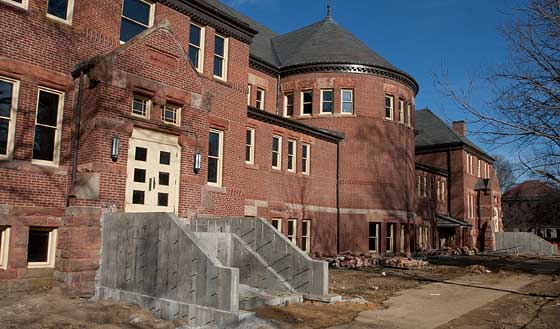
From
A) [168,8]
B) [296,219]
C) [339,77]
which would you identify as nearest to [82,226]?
[168,8]

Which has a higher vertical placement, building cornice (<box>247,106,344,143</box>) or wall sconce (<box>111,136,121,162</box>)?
building cornice (<box>247,106,344,143</box>)

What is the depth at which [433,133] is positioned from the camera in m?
45.8

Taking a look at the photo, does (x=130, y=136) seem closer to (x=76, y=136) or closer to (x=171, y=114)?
(x=76, y=136)

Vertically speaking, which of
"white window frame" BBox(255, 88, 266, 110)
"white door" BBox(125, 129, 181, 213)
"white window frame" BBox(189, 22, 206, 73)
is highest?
"white window frame" BBox(255, 88, 266, 110)

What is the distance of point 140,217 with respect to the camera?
1134 cm

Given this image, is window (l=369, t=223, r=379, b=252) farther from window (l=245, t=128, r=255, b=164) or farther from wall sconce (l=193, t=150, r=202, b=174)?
wall sconce (l=193, t=150, r=202, b=174)

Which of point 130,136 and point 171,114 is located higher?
point 171,114

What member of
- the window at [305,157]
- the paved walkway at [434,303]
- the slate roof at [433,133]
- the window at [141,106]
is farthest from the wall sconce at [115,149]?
the slate roof at [433,133]

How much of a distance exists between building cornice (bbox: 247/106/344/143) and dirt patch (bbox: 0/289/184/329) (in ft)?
39.3

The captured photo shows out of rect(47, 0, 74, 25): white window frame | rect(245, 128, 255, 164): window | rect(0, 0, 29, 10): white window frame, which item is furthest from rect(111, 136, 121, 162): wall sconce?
rect(245, 128, 255, 164): window

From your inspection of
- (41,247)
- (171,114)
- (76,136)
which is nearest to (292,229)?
(171,114)

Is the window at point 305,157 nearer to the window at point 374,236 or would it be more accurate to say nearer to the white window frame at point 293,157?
the white window frame at point 293,157

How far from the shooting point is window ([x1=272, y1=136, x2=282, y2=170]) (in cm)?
2358

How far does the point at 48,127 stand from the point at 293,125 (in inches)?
526
